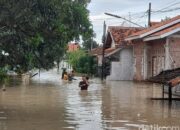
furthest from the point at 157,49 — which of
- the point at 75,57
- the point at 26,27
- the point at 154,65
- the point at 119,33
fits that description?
the point at 75,57

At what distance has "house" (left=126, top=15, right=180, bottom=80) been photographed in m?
36.5

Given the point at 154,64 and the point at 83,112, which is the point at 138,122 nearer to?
the point at 83,112

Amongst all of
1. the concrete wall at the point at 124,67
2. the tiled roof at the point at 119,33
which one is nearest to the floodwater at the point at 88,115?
the concrete wall at the point at 124,67

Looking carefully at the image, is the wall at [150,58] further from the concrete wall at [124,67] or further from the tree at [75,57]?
the tree at [75,57]

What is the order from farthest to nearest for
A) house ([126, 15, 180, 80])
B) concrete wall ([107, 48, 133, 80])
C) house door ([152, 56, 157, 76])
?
1. concrete wall ([107, 48, 133, 80])
2. house door ([152, 56, 157, 76])
3. house ([126, 15, 180, 80])

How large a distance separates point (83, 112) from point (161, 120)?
120 inches

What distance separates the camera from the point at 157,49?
39.9m

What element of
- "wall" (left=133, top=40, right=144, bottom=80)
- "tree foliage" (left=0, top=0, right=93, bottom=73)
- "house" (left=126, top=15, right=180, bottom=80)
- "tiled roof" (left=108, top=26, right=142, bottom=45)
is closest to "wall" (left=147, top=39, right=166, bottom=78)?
"house" (left=126, top=15, right=180, bottom=80)

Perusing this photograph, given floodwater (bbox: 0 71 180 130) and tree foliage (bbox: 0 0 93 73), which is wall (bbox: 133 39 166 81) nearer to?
floodwater (bbox: 0 71 180 130)

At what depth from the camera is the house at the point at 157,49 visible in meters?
36.5

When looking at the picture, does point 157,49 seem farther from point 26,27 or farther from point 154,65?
point 26,27

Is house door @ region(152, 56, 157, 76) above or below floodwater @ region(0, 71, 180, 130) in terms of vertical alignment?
above

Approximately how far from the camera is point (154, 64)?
135 feet

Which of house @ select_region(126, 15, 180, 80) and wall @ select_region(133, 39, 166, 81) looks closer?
house @ select_region(126, 15, 180, 80)
